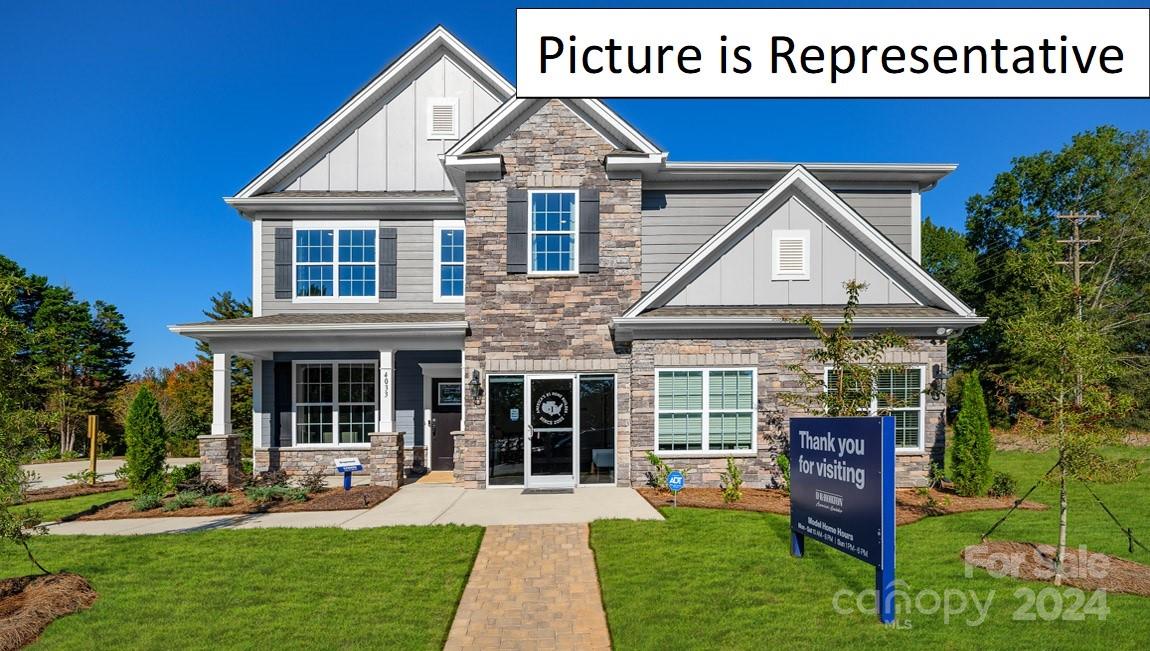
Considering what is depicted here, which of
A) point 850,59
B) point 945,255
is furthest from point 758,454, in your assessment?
point 945,255

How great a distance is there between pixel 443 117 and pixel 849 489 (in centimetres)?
1316

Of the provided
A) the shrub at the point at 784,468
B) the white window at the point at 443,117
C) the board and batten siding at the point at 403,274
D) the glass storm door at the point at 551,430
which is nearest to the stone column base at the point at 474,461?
the glass storm door at the point at 551,430

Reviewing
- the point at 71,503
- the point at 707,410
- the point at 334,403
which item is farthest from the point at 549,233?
the point at 71,503

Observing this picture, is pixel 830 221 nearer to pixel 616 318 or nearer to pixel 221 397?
pixel 616 318

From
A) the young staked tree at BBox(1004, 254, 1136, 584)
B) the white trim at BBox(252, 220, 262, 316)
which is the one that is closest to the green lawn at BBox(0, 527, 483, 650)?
the white trim at BBox(252, 220, 262, 316)

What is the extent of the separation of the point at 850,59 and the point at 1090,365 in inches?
229

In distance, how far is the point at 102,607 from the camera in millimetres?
6547

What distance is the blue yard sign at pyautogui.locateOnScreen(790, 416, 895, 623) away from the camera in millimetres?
5957

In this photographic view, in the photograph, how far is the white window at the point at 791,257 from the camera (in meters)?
13.0

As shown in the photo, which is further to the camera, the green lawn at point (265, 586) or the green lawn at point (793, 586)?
the green lawn at point (265, 586)

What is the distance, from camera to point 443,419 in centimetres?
1530

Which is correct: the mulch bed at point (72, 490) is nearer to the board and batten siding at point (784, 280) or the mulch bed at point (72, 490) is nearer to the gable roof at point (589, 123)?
the gable roof at point (589, 123)

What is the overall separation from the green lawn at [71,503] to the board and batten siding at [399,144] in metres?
7.67

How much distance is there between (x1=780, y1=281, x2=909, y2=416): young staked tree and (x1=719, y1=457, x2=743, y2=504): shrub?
158cm
